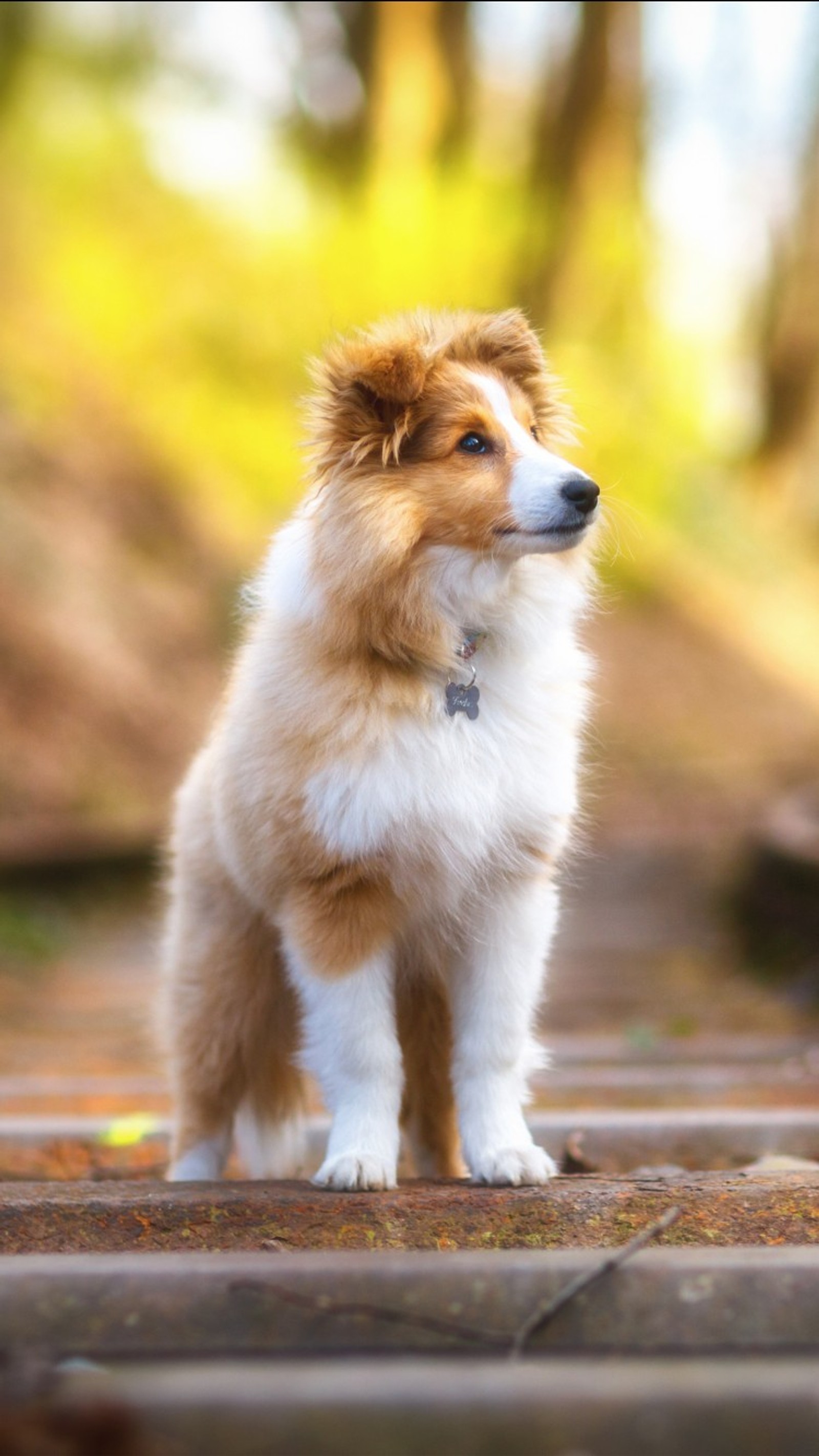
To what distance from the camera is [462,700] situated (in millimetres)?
2994

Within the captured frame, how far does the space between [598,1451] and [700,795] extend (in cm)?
1030

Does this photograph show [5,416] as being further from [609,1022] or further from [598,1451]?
[598,1451]

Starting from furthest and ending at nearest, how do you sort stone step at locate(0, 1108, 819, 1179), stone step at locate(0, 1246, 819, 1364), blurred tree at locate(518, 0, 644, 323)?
blurred tree at locate(518, 0, 644, 323)
stone step at locate(0, 1108, 819, 1179)
stone step at locate(0, 1246, 819, 1364)

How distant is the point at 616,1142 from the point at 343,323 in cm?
737

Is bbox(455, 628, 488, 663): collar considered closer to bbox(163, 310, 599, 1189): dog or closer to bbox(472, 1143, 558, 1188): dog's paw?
bbox(163, 310, 599, 1189): dog

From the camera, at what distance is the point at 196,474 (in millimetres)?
14742

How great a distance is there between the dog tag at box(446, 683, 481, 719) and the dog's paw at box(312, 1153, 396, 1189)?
83cm

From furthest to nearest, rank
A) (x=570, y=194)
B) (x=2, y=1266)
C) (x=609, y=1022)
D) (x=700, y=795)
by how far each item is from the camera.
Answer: (x=570, y=194), (x=700, y=795), (x=609, y=1022), (x=2, y=1266)

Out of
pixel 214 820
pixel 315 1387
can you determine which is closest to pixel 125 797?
pixel 214 820

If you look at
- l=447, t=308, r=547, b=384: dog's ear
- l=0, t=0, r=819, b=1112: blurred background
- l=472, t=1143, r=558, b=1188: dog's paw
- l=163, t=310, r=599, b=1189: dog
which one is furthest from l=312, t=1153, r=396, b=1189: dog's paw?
l=0, t=0, r=819, b=1112: blurred background

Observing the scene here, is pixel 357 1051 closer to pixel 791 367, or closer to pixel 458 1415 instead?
pixel 458 1415

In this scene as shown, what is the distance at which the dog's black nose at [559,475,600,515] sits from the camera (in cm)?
293

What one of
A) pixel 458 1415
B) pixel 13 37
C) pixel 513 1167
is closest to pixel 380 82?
pixel 13 37

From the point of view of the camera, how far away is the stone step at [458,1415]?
1.50m
